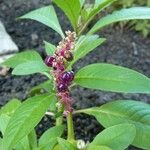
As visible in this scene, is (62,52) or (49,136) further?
(49,136)

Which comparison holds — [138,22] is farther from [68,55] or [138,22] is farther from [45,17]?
[68,55]

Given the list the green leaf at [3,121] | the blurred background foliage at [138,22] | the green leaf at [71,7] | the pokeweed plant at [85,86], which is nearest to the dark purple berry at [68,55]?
the pokeweed plant at [85,86]

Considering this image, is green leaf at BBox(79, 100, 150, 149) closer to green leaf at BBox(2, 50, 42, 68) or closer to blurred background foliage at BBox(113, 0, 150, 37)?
green leaf at BBox(2, 50, 42, 68)

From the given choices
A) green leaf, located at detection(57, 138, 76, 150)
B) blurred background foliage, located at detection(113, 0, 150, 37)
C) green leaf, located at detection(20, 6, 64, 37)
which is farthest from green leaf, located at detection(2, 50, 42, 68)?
blurred background foliage, located at detection(113, 0, 150, 37)

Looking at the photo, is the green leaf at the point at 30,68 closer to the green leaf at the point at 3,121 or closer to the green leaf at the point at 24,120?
the green leaf at the point at 24,120

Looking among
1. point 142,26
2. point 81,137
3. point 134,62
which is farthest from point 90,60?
point 81,137

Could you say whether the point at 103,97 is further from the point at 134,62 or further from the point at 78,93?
the point at 134,62

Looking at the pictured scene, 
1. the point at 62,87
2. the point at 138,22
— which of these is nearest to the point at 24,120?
the point at 62,87

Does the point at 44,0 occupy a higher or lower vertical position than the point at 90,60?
higher
